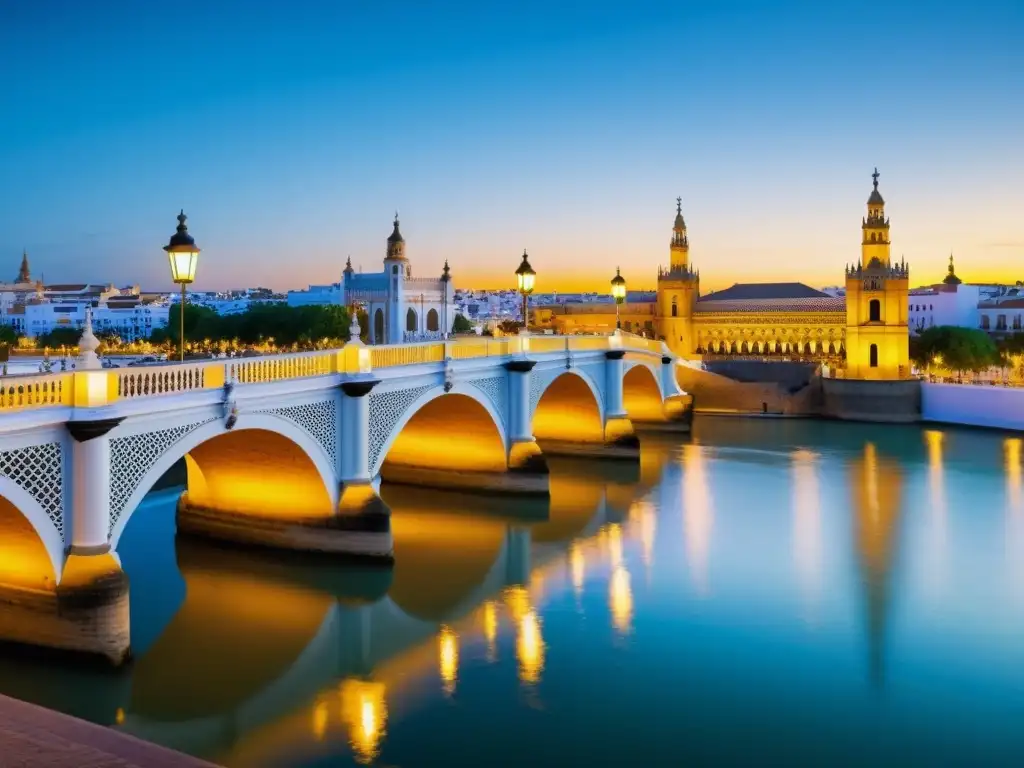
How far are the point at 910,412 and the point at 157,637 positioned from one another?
1385 inches

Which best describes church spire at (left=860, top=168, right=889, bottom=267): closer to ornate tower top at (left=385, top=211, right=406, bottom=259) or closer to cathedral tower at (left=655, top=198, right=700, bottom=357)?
cathedral tower at (left=655, top=198, right=700, bottom=357)

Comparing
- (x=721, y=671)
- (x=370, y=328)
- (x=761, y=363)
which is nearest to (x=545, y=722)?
(x=721, y=671)

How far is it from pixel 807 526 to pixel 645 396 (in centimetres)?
1690

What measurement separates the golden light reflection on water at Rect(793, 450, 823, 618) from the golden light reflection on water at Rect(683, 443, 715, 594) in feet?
5.00

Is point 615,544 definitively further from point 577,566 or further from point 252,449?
point 252,449

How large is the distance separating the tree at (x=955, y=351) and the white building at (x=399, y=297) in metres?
28.1

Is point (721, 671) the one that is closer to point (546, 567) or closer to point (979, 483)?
point (546, 567)

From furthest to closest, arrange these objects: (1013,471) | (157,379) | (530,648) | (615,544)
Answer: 1. (1013,471)
2. (615,544)
3. (530,648)
4. (157,379)

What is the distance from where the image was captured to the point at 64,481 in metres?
10.1

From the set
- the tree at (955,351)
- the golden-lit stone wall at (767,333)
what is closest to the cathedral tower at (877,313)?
the tree at (955,351)

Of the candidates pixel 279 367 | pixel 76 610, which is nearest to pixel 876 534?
pixel 279 367

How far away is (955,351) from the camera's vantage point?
5378 centimetres

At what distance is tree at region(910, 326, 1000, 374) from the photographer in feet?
175

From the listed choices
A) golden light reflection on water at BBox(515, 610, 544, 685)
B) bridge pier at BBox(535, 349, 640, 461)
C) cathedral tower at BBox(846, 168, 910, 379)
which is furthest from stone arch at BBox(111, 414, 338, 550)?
cathedral tower at BBox(846, 168, 910, 379)
